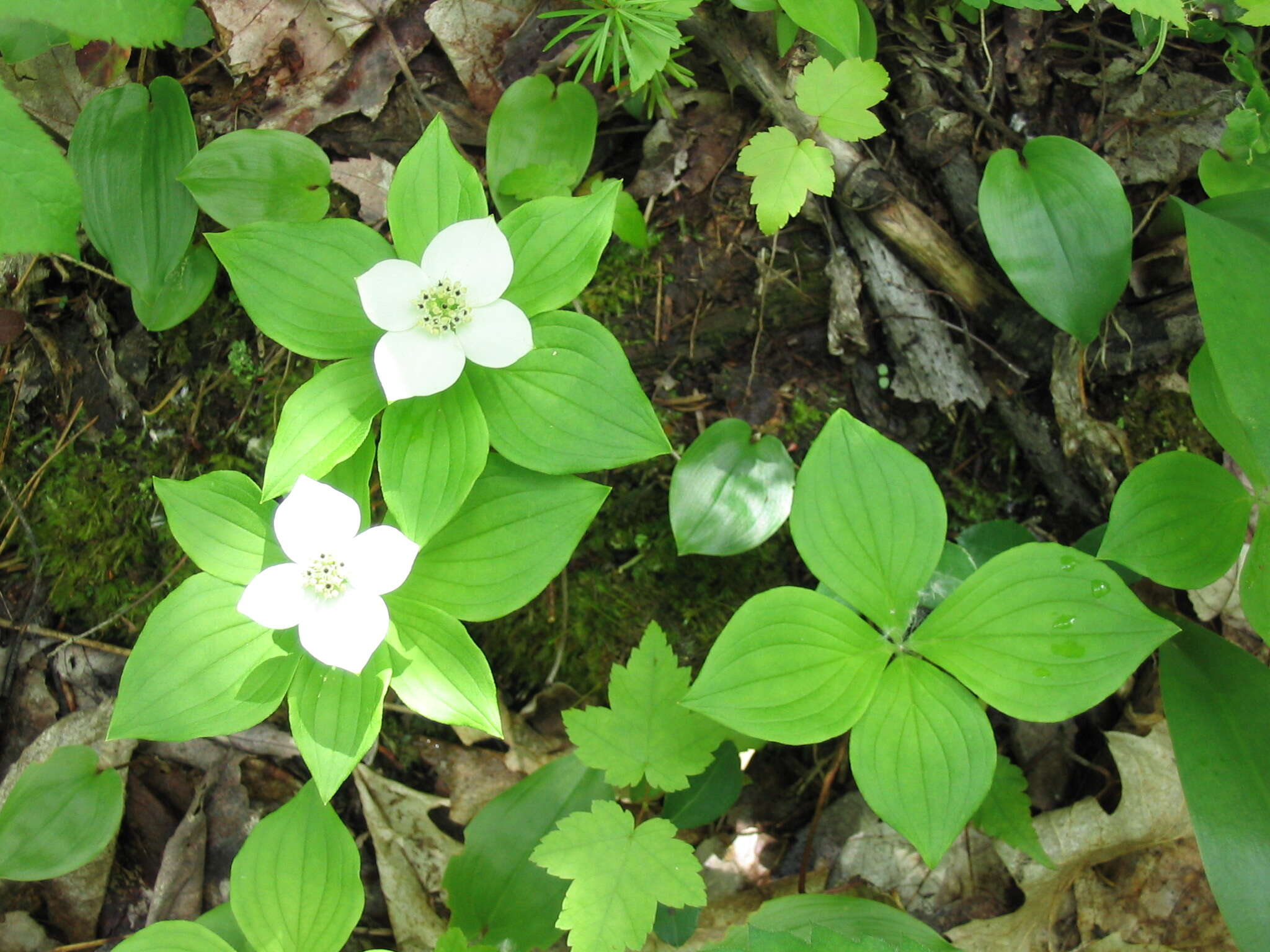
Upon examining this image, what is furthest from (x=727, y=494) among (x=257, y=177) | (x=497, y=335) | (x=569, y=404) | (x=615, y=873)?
(x=257, y=177)

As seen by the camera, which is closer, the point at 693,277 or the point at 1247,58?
the point at 1247,58

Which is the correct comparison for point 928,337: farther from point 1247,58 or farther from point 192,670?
point 192,670

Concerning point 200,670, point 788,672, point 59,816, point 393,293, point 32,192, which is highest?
point 32,192

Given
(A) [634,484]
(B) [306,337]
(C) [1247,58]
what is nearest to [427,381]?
(B) [306,337]

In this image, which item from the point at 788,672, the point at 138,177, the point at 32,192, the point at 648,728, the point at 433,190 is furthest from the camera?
the point at 138,177

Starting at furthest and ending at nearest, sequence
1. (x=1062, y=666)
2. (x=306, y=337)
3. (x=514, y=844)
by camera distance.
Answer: (x=514, y=844)
(x=306, y=337)
(x=1062, y=666)

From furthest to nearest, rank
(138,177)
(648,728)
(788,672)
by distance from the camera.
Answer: (138,177) → (648,728) → (788,672)

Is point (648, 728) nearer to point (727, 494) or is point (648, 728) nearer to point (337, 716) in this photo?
point (727, 494)
